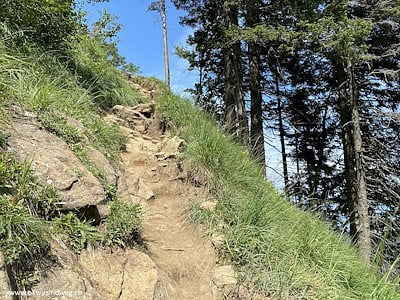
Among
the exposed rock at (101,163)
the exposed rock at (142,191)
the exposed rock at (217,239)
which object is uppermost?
the exposed rock at (101,163)

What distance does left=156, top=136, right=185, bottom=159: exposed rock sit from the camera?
4.99 metres

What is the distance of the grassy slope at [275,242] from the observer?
3.17 meters

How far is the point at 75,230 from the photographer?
2.77 m

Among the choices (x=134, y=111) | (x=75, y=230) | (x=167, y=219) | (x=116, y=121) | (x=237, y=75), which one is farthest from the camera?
(x=237, y=75)

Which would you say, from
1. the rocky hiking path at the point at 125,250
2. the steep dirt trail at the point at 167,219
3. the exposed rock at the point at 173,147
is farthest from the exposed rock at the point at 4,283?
the exposed rock at the point at 173,147

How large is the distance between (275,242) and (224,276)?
596 millimetres

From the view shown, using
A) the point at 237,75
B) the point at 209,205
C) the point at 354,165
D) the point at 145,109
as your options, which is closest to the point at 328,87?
the point at 354,165

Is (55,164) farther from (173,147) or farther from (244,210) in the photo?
(173,147)

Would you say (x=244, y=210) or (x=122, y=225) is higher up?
(x=244, y=210)

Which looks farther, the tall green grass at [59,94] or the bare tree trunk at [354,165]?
the bare tree trunk at [354,165]

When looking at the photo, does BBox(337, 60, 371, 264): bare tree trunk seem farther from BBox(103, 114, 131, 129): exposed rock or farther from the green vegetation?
the green vegetation

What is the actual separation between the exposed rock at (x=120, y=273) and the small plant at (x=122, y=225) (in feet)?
0.32

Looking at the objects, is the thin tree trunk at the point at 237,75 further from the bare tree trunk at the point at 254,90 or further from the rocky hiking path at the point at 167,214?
the rocky hiking path at the point at 167,214

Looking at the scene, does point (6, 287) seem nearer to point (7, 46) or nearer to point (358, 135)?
point (7, 46)
